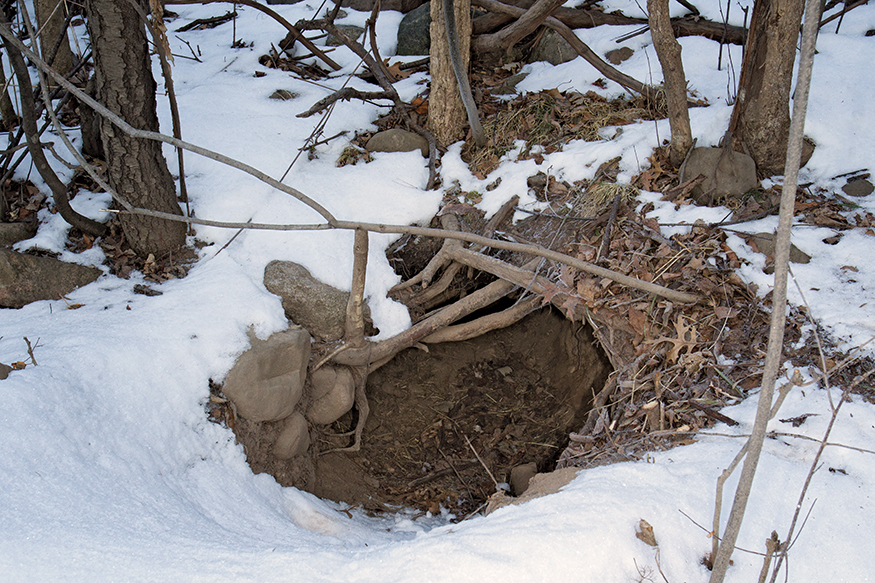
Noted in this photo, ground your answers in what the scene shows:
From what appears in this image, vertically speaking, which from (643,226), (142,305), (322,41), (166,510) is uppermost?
(322,41)

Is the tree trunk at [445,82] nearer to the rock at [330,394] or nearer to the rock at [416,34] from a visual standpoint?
the rock at [416,34]

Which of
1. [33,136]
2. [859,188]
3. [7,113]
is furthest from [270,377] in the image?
[859,188]

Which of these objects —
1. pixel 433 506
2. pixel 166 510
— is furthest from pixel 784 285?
pixel 433 506

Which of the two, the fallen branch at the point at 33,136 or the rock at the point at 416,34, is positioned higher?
the rock at the point at 416,34

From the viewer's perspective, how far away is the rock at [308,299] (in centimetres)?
373

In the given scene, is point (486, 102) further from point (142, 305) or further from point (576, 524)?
point (576, 524)

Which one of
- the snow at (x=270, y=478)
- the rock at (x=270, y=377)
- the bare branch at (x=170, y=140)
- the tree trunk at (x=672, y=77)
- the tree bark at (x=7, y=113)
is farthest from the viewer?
the tree bark at (x=7, y=113)

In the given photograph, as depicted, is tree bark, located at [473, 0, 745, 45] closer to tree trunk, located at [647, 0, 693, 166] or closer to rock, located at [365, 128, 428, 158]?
rock, located at [365, 128, 428, 158]

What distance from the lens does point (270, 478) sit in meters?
3.16

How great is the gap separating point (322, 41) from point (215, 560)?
6218 mm

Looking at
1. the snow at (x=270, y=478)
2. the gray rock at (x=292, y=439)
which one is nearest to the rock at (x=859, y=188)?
the snow at (x=270, y=478)

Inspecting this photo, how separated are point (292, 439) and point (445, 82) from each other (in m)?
3.44

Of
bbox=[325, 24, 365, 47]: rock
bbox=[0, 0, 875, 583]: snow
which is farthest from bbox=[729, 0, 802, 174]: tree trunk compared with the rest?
bbox=[325, 24, 365, 47]: rock

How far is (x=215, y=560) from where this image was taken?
202 cm
